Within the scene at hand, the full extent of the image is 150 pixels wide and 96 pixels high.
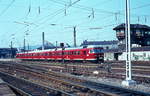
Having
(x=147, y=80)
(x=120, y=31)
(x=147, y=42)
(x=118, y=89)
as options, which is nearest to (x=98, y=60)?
(x=147, y=80)

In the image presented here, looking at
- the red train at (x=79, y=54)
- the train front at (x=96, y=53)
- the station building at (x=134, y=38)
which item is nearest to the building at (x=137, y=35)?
the station building at (x=134, y=38)

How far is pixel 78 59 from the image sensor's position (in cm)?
4147

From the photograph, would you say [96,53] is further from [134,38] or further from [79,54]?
[134,38]

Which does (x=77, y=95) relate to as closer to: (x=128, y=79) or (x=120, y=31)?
(x=128, y=79)

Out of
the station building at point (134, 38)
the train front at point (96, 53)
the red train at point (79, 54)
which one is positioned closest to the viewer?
the train front at point (96, 53)

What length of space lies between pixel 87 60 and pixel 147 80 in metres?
22.6

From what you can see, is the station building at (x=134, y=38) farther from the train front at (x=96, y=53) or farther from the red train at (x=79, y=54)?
the train front at (x=96, y=53)

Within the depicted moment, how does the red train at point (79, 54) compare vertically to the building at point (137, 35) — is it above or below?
below

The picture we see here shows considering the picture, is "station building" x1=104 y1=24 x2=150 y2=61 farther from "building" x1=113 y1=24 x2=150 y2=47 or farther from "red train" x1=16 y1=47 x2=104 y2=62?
"red train" x1=16 y1=47 x2=104 y2=62

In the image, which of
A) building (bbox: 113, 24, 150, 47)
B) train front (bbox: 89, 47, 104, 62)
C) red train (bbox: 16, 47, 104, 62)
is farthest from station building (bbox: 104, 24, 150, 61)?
train front (bbox: 89, 47, 104, 62)

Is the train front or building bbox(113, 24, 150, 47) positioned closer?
the train front

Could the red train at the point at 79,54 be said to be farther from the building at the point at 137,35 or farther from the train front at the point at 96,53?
the building at the point at 137,35

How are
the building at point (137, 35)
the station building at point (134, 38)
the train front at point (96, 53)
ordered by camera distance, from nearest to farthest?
1. the train front at point (96, 53)
2. the station building at point (134, 38)
3. the building at point (137, 35)

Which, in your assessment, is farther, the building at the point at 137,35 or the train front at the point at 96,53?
the building at the point at 137,35
